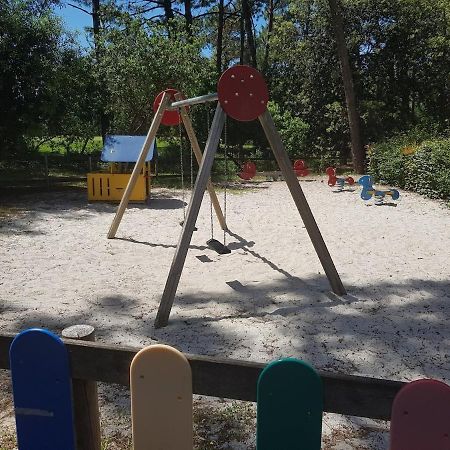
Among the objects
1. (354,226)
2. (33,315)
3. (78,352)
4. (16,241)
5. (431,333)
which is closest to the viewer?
(78,352)

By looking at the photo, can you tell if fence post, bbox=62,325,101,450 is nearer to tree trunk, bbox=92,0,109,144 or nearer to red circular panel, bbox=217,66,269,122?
red circular panel, bbox=217,66,269,122

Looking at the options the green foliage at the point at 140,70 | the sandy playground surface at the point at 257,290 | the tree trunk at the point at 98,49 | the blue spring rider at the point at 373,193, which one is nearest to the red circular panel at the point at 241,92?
the sandy playground surface at the point at 257,290

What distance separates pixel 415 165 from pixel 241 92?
328 inches

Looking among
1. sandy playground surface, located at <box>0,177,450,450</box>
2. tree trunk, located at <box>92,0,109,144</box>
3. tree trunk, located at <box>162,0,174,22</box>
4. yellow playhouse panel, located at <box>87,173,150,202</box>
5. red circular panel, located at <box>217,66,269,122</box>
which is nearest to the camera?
sandy playground surface, located at <box>0,177,450,450</box>

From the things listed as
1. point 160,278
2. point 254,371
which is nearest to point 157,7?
point 160,278

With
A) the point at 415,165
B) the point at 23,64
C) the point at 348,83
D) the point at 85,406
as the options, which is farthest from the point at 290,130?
the point at 85,406

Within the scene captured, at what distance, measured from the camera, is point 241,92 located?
387 cm

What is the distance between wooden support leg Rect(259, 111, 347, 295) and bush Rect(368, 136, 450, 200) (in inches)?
254

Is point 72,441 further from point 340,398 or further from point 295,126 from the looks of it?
→ point 295,126

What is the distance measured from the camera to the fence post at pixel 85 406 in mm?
1652

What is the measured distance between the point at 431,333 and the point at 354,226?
404 centimetres

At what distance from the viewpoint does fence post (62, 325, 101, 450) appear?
165cm

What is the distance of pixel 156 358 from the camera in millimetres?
1476

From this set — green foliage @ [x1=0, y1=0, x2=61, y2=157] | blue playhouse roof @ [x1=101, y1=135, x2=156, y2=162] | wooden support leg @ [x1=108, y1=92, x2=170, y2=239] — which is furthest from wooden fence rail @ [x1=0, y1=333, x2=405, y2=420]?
green foliage @ [x1=0, y1=0, x2=61, y2=157]
